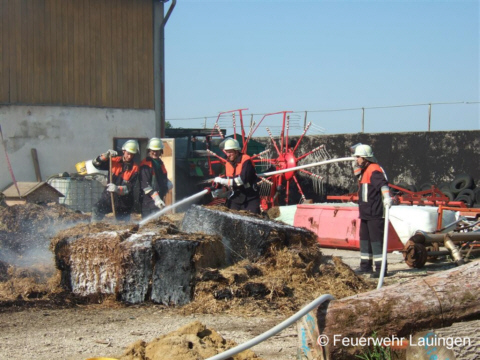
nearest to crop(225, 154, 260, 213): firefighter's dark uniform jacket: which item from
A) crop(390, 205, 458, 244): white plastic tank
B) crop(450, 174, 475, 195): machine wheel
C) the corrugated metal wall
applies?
crop(390, 205, 458, 244): white plastic tank

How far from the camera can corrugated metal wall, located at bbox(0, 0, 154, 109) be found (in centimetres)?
1471

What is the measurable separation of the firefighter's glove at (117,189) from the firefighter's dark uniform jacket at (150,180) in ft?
0.88

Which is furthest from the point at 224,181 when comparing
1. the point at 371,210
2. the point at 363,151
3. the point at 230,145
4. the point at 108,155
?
the point at 371,210

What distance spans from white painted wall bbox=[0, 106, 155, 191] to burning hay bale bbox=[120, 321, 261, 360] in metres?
10.8

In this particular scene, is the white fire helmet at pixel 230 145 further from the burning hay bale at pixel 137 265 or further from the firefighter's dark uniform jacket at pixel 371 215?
the burning hay bale at pixel 137 265

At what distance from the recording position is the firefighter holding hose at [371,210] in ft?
29.4

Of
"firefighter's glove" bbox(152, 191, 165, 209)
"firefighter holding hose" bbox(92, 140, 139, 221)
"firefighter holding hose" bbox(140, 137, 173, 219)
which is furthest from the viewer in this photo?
"firefighter holding hose" bbox(92, 140, 139, 221)

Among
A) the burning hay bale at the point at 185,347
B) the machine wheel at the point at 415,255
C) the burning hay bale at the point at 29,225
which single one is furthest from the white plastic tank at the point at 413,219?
the burning hay bale at the point at 185,347

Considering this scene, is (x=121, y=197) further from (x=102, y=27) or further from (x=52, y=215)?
(x=102, y=27)

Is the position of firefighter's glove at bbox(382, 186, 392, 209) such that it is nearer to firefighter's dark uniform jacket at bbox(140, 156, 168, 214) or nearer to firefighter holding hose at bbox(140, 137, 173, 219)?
firefighter holding hose at bbox(140, 137, 173, 219)

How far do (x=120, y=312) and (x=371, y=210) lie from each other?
4.14 metres

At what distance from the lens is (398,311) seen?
15.2 ft

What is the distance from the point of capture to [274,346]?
5312 millimetres

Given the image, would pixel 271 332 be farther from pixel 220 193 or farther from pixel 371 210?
pixel 220 193
